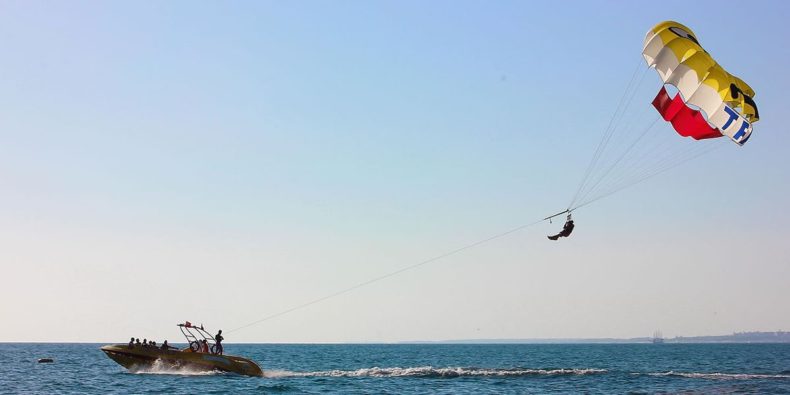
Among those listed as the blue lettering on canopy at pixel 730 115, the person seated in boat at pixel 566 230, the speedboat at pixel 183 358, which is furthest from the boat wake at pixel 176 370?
the blue lettering on canopy at pixel 730 115

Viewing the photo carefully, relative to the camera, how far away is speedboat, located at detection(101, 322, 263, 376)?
45156mm

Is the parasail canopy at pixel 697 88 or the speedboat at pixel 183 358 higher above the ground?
the parasail canopy at pixel 697 88

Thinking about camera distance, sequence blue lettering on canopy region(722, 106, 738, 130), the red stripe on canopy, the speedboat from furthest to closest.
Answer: the speedboat → the red stripe on canopy → blue lettering on canopy region(722, 106, 738, 130)

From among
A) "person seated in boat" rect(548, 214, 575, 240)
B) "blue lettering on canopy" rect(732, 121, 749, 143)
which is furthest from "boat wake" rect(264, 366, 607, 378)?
"blue lettering on canopy" rect(732, 121, 749, 143)

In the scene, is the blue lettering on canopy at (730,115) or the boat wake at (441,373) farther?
the boat wake at (441,373)

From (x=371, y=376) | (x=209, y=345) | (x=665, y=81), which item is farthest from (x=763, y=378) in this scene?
(x=209, y=345)

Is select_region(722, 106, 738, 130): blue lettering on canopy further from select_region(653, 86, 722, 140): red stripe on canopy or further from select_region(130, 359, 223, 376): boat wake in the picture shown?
select_region(130, 359, 223, 376): boat wake

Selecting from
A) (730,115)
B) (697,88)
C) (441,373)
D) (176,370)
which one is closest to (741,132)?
(730,115)

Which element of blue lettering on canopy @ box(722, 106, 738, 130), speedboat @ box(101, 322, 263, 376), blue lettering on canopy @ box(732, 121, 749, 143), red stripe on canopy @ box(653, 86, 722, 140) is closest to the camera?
blue lettering on canopy @ box(732, 121, 749, 143)

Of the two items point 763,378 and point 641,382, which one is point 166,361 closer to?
point 641,382

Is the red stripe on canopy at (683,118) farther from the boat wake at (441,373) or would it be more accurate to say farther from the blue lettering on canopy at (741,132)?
the boat wake at (441,373)

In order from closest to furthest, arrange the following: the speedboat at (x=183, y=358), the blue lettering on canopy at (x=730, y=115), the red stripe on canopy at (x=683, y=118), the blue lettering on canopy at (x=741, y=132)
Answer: the blue lettering on canopy at (x=741, y=132)
the blue lettering on canopy at (x=730, y=115)
the red stripe on canopy at (x=683, y=118)
the speedboat at (x=183, y=358)

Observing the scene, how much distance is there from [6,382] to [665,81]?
4192 centimetres

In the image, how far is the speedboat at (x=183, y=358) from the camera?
148 ft
